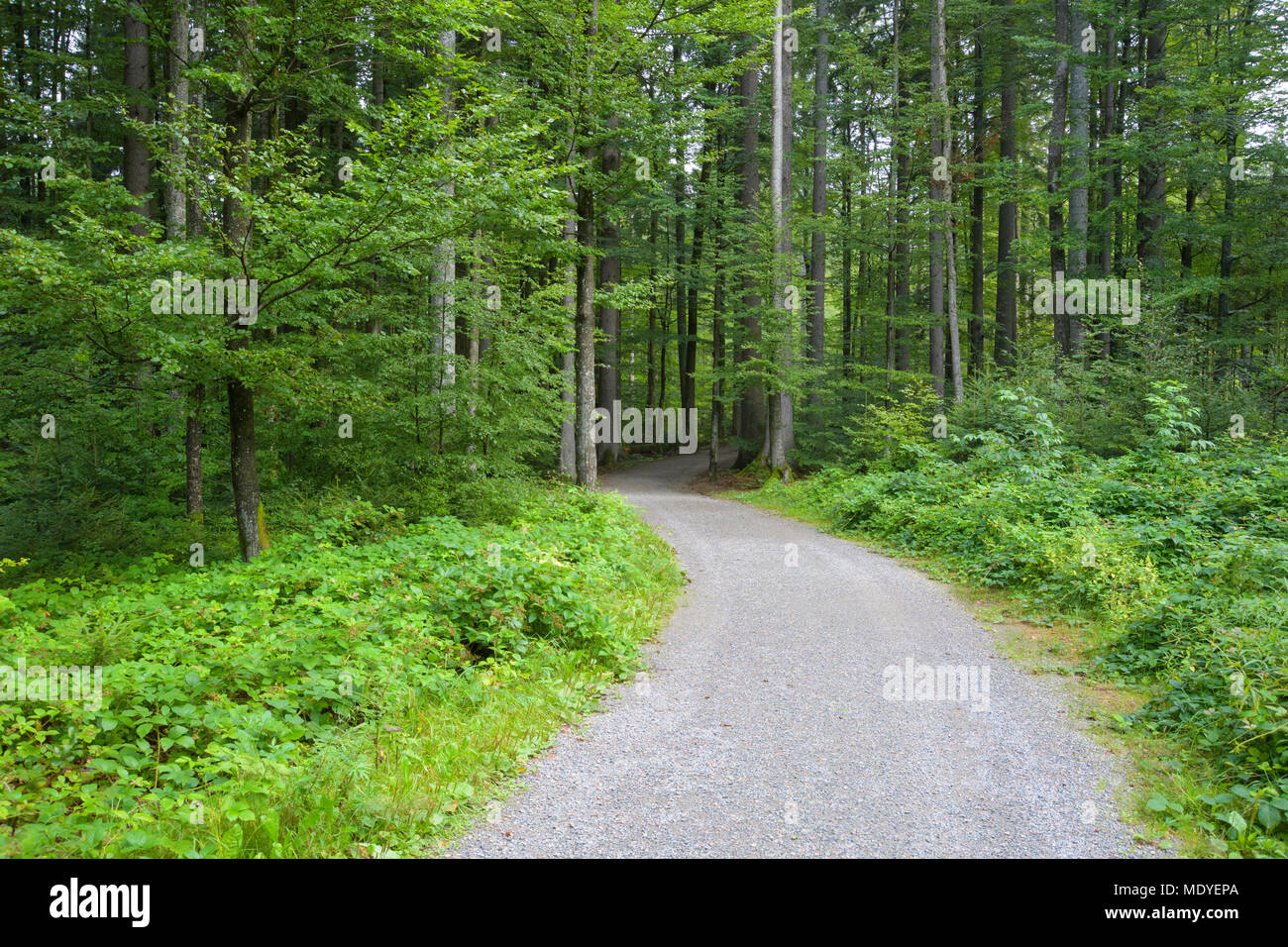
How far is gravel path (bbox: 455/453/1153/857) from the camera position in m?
3.58

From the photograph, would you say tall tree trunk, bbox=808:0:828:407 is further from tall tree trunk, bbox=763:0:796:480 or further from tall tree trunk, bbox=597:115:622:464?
tall tree trunk, bbox=597:115:622:464

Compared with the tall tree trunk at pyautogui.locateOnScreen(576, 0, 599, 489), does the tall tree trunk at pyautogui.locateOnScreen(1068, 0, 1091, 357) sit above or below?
above

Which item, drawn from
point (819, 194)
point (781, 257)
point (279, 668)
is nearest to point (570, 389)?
point (781, 257)

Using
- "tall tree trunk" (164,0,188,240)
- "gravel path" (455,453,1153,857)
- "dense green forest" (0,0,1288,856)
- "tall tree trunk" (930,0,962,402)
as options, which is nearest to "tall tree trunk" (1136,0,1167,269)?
"dense green forest" (0,0,1288,856)

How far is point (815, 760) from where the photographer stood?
14.8 ft

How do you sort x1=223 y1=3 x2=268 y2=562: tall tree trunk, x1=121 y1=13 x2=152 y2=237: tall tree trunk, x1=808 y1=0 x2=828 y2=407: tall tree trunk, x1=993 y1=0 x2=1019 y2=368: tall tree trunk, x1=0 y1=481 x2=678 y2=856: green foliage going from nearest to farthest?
1. x1=0 y1=481 x2=678 y2=856: green foliage
2. x1=223 y1=3 x2=268 y2=562: tall tree trunk
3. x1=121 y1=13 x2=152 y2=237: tall tree trunk
4. x1=808 y1=0 x2=828 y2=407: tall tree trunk
5. x1=993 y1=0 x2=1019 y2=368: tall tree trunk

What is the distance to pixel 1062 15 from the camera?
20.0 meters

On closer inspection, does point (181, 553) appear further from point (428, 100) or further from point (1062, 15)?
point (1062, 15)

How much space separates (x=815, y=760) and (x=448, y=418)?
7.32 m

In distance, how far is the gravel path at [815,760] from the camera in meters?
3.58

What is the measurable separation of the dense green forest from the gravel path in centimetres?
48

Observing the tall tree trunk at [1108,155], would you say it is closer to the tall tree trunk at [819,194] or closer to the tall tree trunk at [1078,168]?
the tall tree trunk at [1078,168]

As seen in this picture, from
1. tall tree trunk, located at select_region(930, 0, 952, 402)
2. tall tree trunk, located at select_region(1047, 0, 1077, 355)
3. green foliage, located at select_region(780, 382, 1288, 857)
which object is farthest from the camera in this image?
tall tree trunk, located at select_region(930, 0, 952, 402)
